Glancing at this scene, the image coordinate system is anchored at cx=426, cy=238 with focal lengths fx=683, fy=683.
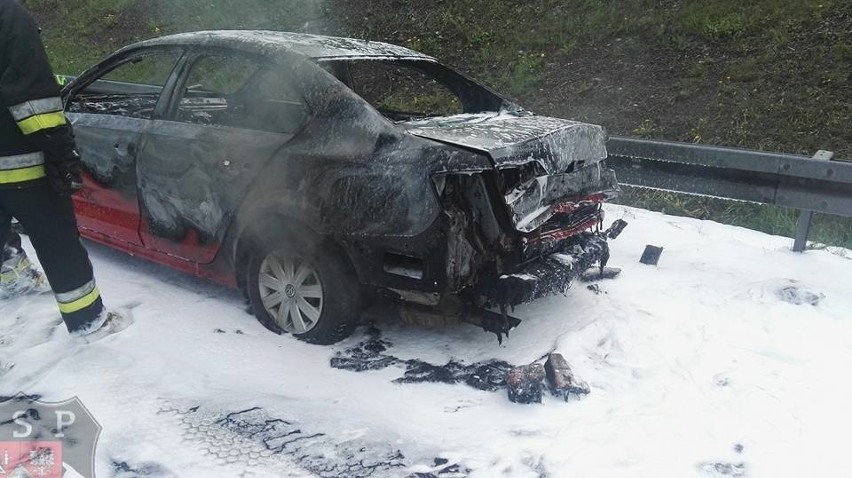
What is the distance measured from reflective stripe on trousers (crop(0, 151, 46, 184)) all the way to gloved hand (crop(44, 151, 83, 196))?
0.17ft

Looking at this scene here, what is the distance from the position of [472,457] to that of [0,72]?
2.72 meters

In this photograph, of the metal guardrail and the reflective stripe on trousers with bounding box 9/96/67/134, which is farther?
the metal guardrail

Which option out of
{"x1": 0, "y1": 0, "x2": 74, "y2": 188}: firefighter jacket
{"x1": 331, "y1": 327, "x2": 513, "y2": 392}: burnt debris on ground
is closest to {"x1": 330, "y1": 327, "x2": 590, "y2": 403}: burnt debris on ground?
{"x1": 331, "y1": 327, "x2": 513, "y2": 392}: burnt debris on ground

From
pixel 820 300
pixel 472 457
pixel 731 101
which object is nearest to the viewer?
pixel 472 457

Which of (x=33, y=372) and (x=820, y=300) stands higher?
(x=820, y=300)

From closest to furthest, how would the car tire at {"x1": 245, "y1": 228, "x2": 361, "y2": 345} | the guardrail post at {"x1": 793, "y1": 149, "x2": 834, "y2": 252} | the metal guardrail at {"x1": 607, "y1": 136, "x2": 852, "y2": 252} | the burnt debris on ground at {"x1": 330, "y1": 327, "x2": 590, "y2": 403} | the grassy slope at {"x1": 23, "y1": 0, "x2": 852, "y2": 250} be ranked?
the burnt debris on ground at {"x1": 330, "y1": 327, "x2": 590, "y2": 403}, the car tire at {"x1": 245, "y1": 228, "x2": 361, "y2": 345}, the metal guardrail at {"x1": 607, "y1": 136, "x2": 852, "y2": 252}, the guardrail post at {"x1": 793, "y1": 149, "x2": 834, "y2": 252}, the grassy slope at {"x1": 23, "y1": 0, "x2": 852, "y2": 250}

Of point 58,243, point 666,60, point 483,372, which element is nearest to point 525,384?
point 483,372

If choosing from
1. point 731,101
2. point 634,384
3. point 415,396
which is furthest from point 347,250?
point 731,101

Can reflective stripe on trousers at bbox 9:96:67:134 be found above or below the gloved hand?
above

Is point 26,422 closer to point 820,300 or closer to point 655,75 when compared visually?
point 820,300

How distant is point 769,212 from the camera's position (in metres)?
5.77

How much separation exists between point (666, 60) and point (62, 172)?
6879mm

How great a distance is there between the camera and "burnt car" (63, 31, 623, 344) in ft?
10.5

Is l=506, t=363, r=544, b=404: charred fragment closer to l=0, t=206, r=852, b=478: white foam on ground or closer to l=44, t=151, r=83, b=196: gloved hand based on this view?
l=0, t=206, r=852, b=478: white foam on ground
